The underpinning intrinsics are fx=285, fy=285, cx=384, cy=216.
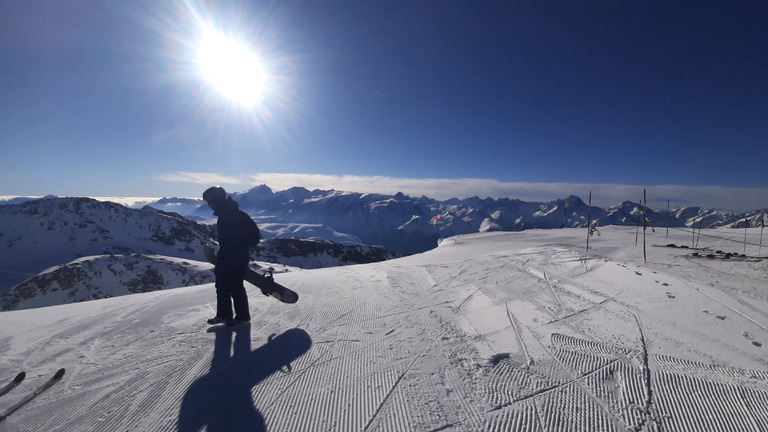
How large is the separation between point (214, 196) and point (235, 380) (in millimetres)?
2872

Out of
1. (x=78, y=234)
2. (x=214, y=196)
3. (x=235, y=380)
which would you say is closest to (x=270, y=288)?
(x=214, y=196)

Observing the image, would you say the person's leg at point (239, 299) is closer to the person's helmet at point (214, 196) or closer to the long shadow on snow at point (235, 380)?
the long shadow on snow at point (235, 380)

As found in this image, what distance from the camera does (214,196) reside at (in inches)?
183

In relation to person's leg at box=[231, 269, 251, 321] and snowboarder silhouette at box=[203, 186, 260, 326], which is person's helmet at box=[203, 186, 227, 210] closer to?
Result: snowboarder silhouette at box=[203, 186, 260, 326]

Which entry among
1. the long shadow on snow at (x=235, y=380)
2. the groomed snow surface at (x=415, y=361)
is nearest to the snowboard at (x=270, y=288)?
the groomed snow surface at (x=415, y=361)

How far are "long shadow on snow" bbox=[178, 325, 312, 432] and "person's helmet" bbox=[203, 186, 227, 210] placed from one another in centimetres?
197

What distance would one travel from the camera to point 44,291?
53719 mm

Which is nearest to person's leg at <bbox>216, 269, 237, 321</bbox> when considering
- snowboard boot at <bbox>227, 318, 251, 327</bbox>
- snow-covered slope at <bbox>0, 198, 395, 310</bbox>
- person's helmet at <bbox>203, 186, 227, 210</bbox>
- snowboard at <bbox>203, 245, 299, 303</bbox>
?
snowboard boot at <bbox>227, 318, 251, 327</bbox>

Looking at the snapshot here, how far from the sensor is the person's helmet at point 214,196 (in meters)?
4.56

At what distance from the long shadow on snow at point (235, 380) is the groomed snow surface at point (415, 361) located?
0.02 metres

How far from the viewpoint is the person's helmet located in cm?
456

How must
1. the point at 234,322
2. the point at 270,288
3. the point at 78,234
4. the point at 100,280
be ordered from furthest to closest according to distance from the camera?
1. the point at 78,234
2. the point at 100,280
3. the point at 270,288
4. the point at 234,322

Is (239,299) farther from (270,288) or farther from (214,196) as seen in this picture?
(214,196)

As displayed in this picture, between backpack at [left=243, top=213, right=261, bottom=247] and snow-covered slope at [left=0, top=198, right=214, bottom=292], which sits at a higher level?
backpack at [left=243, top=213, right=261, bottom=247]
